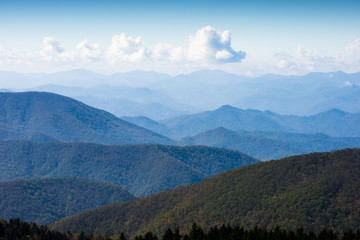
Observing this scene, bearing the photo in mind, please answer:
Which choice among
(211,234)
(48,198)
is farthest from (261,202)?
(48,198)

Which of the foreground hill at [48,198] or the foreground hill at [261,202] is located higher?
the foreground hill at [261,202]

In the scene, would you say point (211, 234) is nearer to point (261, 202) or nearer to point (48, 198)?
point (261, 202)

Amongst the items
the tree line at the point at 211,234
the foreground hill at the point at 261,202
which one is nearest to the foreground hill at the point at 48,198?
the foreground hill at the point at 261,202

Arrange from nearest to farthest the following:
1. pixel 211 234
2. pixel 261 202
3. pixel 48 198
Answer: pixel 211 234
pixel 261 202
pixel 48 198

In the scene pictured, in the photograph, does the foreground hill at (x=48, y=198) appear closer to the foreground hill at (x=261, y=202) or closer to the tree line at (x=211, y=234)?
the foreground hill at (x=261, y=202)

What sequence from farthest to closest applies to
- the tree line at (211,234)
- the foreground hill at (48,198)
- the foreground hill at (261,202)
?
1. the foreground hill at (48,198)
2. the foreground hill at (261,202)
3. the tree line at (211,234)

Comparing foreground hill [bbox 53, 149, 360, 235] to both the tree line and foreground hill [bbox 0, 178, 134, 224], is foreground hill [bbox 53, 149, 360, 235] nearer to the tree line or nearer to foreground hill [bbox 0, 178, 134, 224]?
the tree line
